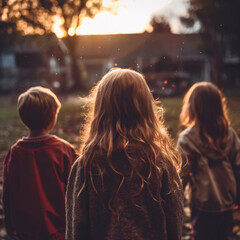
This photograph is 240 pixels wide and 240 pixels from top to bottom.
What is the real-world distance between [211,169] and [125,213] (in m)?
1.17

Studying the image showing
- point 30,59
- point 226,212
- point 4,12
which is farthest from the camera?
point 30,59

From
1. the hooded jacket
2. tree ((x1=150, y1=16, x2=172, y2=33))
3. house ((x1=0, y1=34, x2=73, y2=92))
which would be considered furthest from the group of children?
tree ((x1=150, y1=16, x2=172, y2=33))

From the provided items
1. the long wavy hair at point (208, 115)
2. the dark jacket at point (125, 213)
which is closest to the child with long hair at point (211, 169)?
the long wavy hair at point (208, 115)

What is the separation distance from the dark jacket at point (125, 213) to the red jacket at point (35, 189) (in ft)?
1.98

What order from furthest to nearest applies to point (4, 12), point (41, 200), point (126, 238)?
point (4, 12)
point (41, 200)
point (126, 238)

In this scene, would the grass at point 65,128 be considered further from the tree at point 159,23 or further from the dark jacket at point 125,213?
the tree at point 159,23

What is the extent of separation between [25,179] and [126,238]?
947 millimetres

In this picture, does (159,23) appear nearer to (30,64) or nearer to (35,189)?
(30,64)

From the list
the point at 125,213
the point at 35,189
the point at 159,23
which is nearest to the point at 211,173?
the point at 125,213

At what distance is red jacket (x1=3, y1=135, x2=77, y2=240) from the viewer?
2.09 meters

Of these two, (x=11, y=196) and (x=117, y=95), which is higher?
(x=117, y=95)

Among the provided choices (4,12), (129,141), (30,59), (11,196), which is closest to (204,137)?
(129,141)

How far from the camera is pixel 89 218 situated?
5.08 ft

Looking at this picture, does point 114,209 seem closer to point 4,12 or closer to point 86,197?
point 86,197
